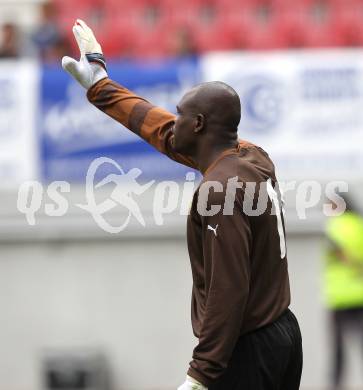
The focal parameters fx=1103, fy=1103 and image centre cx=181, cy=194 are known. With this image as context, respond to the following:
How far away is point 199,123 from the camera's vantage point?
377 centimetres

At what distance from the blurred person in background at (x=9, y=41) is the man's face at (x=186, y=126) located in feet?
20.2

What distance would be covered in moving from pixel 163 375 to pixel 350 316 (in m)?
1.58

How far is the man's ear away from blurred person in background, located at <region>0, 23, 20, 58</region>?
623 centimetres

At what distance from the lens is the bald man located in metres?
3.59

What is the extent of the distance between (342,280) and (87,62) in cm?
498

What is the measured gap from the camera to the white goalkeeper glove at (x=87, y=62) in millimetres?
4215

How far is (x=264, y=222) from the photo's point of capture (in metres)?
3.74

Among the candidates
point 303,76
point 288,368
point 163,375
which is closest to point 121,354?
point 163,375

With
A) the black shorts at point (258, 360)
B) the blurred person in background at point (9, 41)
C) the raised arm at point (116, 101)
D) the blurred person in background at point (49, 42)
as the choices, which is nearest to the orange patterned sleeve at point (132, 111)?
the raised arm at point (116, 101)

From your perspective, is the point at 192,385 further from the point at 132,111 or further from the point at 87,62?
the point at 87,62

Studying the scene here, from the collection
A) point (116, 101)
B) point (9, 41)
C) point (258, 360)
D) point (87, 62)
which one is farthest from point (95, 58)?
point (9, 41)

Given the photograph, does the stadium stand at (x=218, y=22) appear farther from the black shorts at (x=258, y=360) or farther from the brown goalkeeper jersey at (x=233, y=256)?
the black shorts at (x=258, y=360)

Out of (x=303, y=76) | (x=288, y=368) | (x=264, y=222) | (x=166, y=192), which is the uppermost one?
(x=303, y=76)

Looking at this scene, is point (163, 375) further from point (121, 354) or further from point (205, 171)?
point (205, 171)
